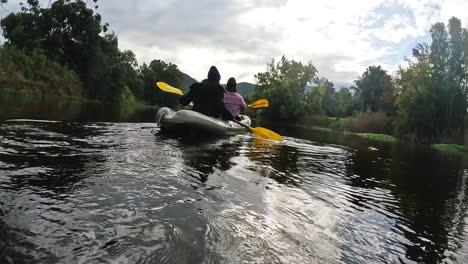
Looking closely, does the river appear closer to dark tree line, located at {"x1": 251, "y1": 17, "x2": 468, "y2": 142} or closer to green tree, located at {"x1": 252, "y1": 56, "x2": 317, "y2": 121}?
dark tree line, located at {"x1": 251, "y1": 17, "x2": 468, "y2": 142}

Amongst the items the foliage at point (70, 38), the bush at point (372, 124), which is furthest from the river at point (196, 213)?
the foliage at point (70, 38)

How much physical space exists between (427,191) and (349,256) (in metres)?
3.85

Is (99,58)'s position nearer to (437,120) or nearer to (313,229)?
(437,120)

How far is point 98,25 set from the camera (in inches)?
1597

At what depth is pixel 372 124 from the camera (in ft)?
103

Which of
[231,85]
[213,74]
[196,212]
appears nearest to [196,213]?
[196,212]

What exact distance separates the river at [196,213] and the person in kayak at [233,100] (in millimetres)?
5128

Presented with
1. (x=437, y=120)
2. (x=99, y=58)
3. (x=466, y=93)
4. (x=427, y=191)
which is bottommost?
(x=427, y=191)

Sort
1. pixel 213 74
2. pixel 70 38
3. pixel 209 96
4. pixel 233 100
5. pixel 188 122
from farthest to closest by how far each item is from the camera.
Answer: pixel 70 38 < pixel 233 100 < pixel 209 96 < pixel 213 74 < pixel 188 122

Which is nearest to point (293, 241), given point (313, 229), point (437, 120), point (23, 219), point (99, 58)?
point (313, 229)

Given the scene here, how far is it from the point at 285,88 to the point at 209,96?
37491mm

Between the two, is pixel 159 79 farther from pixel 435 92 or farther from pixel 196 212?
pixel 196 212

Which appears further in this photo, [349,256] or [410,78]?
[410,78]

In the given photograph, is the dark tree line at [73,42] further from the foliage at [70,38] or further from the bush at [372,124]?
the bush at [372,124]
